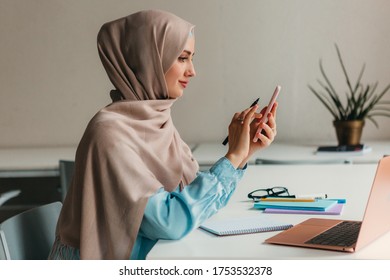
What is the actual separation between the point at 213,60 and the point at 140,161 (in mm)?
2228

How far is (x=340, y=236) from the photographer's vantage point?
1.21 m

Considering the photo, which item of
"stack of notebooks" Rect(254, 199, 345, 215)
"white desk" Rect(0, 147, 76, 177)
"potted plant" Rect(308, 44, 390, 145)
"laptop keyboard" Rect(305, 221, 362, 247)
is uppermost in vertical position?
"laptop keyboard" Rect(305, 221, 362, 247)

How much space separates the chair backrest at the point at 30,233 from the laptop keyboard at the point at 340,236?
0.63 metres

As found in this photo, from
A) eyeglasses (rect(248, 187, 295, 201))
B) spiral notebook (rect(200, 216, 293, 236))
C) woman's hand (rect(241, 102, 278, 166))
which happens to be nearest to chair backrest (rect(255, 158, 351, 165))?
eyeglasses (rect(248, 187, 295, 201))

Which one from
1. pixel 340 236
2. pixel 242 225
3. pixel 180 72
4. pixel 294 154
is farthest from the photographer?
pixel 294 154

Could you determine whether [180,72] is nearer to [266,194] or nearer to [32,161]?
[266,194]

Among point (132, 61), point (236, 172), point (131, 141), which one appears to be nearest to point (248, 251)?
point (236, 172)

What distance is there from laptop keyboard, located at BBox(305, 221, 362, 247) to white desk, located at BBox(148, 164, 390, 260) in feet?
0.11

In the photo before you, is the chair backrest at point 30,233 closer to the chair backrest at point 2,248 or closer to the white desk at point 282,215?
the chair backrest at point 2,248

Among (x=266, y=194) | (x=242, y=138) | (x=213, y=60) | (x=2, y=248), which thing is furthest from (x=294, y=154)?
(x=2, y=248)

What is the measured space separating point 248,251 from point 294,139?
2459 millimetres

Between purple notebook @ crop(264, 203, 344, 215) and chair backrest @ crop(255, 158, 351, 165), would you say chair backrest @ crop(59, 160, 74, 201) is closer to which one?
chair backrest @ crop(255, 158, 351, 165)

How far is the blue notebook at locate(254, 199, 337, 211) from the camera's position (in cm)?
150
